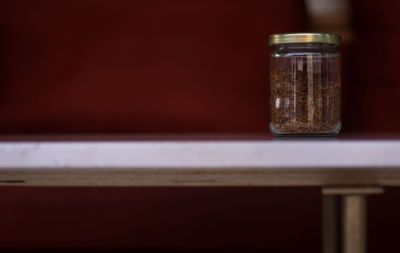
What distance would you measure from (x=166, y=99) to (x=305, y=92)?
55 cm

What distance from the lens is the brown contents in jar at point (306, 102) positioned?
2.36 ft

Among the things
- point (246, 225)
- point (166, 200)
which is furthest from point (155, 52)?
point (246, 225)

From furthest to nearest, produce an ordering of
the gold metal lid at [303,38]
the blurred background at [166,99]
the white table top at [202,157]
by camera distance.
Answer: the blurred background at [166,99] → the gold metal lid at [303,38] → the white table top at [202,157]

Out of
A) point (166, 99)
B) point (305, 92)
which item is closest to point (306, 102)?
point (305, 92)

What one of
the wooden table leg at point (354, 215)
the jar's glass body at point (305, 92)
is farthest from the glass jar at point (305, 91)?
the wooden table leg at point (354, 215)

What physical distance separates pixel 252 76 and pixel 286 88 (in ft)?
1.61

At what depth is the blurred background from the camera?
3.98 ft

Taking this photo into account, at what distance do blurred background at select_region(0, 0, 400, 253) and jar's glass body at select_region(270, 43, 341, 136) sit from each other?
47cm

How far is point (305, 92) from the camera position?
0.72 m

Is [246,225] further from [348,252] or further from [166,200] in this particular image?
[348,252]

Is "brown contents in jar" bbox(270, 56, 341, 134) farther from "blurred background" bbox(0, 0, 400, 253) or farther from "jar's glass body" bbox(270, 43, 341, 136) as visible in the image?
"blurred background" bbox(0, 0, 400, 253)

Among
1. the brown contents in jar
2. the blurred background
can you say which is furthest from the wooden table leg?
the blurred background

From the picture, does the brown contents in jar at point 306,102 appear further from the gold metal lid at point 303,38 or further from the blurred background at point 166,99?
the blurred background at point 166,99

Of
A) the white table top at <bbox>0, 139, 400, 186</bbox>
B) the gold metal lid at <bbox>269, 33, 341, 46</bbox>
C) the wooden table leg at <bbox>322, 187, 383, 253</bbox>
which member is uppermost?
the gold metal lid at <bbox>269, 33, 341, 46</bbox>
